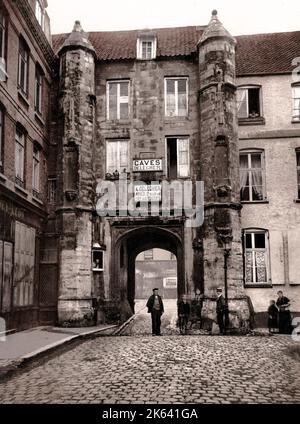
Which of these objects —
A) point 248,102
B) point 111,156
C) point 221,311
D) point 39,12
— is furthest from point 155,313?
point 39,12

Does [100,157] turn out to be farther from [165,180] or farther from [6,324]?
[6,324]

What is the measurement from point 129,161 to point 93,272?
15.8 feet

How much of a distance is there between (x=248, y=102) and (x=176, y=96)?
121 inches

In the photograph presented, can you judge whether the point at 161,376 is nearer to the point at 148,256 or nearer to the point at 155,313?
the point at 155,313

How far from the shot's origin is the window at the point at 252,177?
2088 cm

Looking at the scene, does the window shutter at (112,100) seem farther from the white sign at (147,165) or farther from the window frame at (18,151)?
the window frame at (18,151)

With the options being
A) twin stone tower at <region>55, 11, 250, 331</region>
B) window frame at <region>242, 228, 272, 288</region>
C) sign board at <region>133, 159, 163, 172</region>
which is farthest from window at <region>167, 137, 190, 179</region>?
window frame at <region>242, 228, 272, 288</region>

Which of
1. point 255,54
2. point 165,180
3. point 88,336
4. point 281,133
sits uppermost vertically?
point 255,54

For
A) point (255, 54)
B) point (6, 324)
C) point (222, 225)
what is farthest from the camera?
point (255, 54)

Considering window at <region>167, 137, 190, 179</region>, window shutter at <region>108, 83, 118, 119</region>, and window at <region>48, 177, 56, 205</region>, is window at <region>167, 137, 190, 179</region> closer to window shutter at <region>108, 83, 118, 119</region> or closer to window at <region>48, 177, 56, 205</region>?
window shutter at <region>108, 83, 118, 119</region>

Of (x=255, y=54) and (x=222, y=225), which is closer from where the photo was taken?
(x=222, y=225)

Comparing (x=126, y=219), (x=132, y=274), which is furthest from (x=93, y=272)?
(x=132, y=274)

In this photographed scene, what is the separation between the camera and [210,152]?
20.0 meters

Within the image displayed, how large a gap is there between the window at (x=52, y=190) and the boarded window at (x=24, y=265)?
8.91 feet
